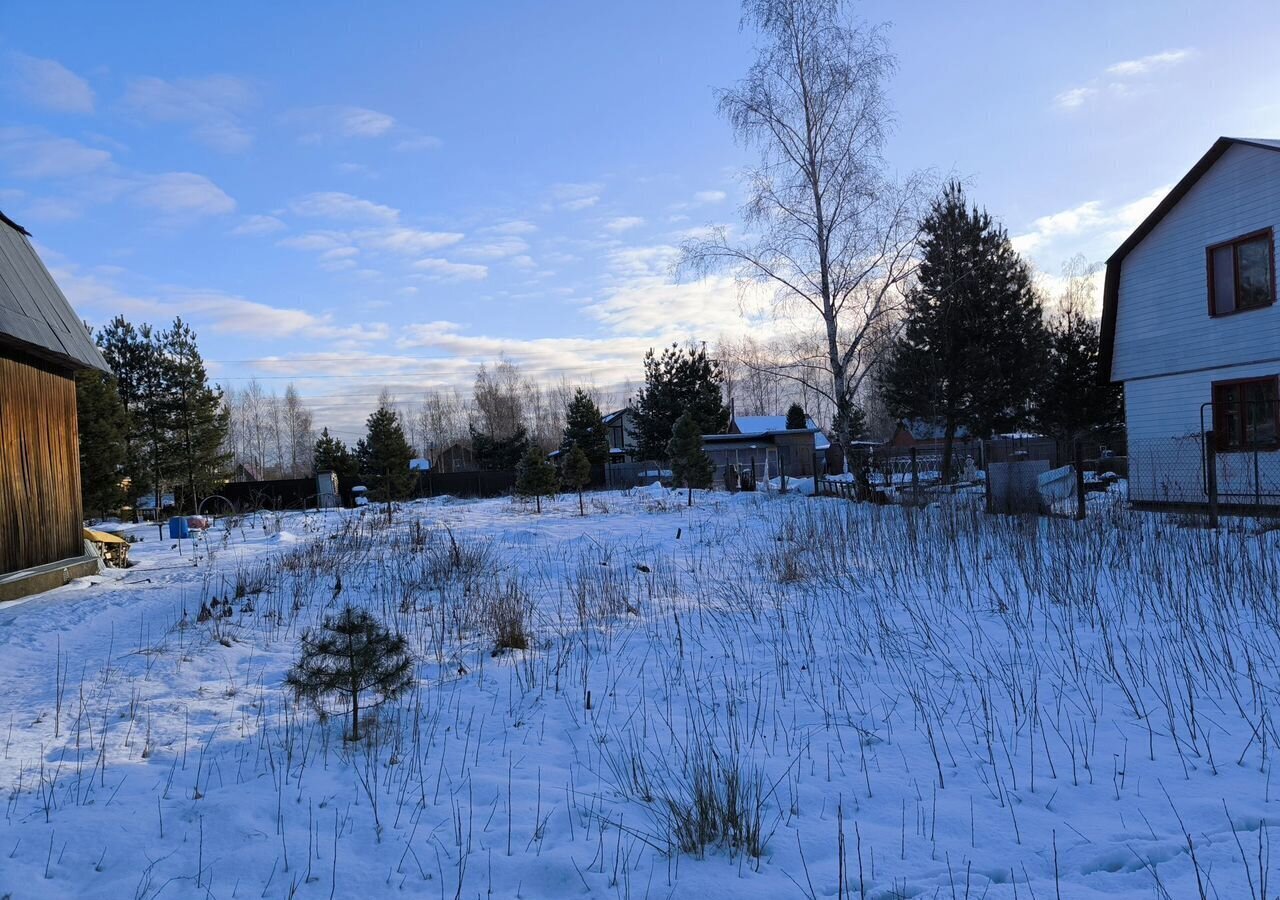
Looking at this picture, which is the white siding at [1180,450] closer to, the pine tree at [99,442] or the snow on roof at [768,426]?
the pine tree at [99,442]

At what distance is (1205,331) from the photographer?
1426 centimetres

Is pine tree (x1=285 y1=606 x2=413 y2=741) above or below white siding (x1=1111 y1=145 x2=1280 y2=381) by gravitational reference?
below

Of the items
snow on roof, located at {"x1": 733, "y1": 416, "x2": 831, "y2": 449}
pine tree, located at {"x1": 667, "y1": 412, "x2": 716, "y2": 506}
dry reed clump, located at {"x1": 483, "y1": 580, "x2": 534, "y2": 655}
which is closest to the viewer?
dry reed clump, located at {"x1": 483, "y1": 580, "x2": 534, "y2": 655}

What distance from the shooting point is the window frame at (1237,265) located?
13039mm

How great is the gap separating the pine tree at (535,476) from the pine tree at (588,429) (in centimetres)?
2172

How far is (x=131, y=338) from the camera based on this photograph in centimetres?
2927

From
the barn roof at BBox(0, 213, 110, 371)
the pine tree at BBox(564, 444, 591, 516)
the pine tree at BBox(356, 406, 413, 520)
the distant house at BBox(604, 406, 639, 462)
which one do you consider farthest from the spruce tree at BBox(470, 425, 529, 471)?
the barn roof at BBox(0, 213, 110, 371)

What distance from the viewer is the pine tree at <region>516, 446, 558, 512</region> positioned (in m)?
21.0

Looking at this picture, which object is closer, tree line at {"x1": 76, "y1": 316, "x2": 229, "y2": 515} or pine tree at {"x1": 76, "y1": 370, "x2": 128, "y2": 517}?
pine tree at {"x1": 76, "y1": 370, "x2": 128, "y2": 517}

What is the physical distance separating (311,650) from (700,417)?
3722cm

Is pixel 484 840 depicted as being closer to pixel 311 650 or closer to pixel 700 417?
pixel 311 650

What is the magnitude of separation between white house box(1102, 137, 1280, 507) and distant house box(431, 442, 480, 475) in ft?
185

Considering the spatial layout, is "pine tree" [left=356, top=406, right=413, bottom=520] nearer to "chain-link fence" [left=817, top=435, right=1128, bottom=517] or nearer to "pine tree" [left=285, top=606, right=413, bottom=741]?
"chain-link fence" [left=817, top=435, right=1128, bottom=517]

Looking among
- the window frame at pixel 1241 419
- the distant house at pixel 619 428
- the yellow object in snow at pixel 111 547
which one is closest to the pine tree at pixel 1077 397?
the window frame at pixel 1241 419
